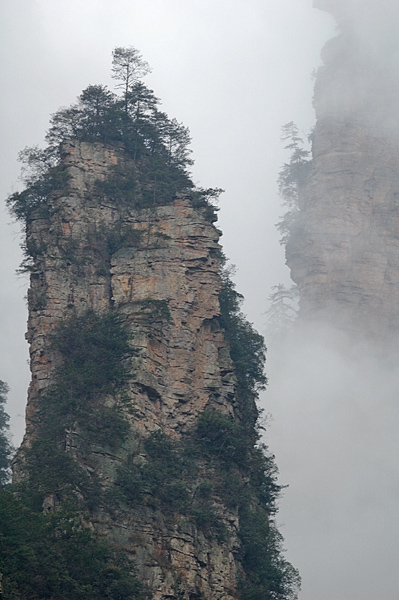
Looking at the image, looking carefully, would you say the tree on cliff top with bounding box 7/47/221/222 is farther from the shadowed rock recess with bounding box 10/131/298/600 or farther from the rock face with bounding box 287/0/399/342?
the rock face with bounding box 287/0/399/342

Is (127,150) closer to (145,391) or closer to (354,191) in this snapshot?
(145,391)

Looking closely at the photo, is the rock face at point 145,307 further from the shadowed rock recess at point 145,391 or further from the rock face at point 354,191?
the rock face at point 354,191

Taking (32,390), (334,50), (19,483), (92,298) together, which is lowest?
(19,483)

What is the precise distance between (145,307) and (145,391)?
16.3 ft

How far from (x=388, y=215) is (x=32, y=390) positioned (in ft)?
168

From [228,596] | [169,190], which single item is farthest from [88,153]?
[228,596]

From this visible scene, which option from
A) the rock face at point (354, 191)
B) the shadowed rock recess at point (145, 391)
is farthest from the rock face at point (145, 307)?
the rock face at point (354, 191)

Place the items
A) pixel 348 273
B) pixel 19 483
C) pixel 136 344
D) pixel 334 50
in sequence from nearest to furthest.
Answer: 1. pixel 19 483
2. pixel 136 344
3. pixel 348 273
4. pixel 334 50

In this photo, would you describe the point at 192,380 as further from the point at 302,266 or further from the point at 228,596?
the point at 302,266

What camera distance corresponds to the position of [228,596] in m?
62.0

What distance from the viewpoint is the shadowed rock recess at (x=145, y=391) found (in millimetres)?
61281

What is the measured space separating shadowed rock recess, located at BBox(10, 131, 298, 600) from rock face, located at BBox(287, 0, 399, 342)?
112ft

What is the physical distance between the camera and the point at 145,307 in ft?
225

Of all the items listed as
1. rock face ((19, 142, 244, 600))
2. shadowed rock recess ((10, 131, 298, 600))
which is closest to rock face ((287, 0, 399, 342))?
shadowed rock recess ((10, 131, 298, 600))
